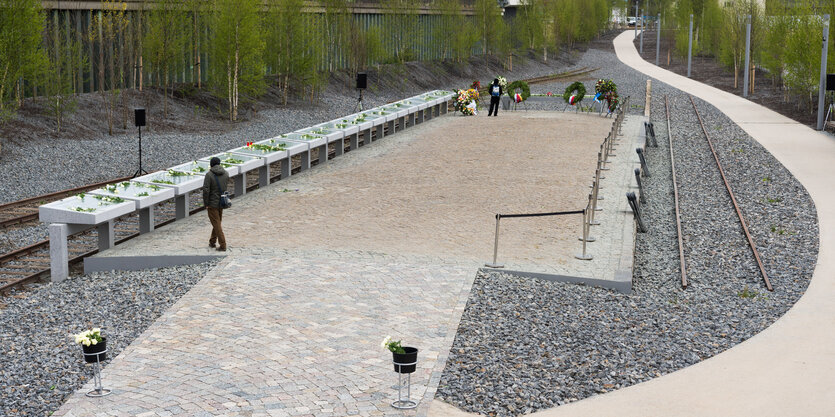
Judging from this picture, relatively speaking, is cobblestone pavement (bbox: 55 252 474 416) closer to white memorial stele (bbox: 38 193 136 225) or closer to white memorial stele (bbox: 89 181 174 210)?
white memorial stele (bbox: 38 193 136 225)

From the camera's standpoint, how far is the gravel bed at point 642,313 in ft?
33.7

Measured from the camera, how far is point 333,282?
43.3 ft

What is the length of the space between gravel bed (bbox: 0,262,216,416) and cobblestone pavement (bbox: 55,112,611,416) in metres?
0.34

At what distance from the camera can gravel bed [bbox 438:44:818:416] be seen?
1026 cm

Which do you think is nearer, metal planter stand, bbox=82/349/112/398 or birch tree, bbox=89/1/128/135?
metal planter stand, bbox=82/349/112/398

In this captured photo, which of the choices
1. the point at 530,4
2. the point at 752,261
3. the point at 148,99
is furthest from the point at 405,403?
the point at 530,4

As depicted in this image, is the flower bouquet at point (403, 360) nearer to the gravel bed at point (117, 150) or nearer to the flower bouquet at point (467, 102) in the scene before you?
the gravel bed at point (117, 150)

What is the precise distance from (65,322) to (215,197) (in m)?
3.90

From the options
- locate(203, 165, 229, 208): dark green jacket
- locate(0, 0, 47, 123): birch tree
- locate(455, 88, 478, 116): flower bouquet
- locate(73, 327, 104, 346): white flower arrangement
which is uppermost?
locate(0, 0, 47, 123): birch tree

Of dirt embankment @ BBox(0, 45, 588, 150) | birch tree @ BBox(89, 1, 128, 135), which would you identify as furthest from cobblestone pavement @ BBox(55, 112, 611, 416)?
birch tree @ BBox(89, 1, 128, 135)

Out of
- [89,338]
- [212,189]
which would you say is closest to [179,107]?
[212,189]

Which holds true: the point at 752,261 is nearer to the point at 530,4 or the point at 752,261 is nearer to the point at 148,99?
the point at 148,99

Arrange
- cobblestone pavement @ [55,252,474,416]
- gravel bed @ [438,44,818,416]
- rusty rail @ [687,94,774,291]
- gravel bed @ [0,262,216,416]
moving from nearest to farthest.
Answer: cobblestone pavement @ [55,252,474,416] < gravel bed @ [0,262,216,416] < gravel bed @ [438,44,818,416] < rusty rail @ [687,94,774,291]

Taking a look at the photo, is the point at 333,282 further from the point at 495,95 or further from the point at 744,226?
the point at 495,95
